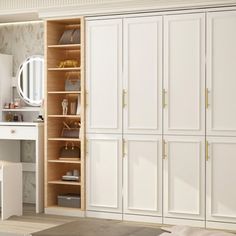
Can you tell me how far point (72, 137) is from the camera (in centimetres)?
618

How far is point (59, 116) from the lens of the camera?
19.8 feet

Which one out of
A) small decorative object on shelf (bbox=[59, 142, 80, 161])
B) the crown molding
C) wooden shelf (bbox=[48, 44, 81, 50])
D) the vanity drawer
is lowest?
small decorative object on shelf (bbox=[59, 142, 80, 161])

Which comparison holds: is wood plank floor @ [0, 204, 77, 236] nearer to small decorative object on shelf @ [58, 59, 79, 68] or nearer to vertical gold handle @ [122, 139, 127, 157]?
vertical gold handle @ [122, 139, 127, 157]

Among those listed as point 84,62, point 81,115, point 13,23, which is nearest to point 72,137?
point 81,115

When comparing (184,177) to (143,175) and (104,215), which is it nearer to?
(143,175)

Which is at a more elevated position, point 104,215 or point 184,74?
point 184,74

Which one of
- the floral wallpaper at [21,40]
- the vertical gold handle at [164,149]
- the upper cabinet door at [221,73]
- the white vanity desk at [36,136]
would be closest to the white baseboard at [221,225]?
the vertical gold handle at [164,149]

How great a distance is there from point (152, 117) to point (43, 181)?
1498 mm

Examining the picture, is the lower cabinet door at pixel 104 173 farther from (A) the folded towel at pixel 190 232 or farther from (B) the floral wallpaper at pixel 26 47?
(A) the folded towel at pixel 190 232

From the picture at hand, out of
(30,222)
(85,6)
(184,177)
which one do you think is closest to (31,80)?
(85,6)

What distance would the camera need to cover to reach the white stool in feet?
18.7

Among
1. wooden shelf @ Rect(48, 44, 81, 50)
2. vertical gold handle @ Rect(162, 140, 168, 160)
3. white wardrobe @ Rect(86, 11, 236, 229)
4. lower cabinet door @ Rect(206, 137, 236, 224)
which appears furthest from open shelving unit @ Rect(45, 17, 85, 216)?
lower cabinet door @ Rect(206, 137, 236, 224)

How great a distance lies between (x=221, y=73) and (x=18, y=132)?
2302 mm

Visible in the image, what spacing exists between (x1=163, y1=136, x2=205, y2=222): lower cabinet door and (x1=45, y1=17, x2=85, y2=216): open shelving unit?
952 mm
